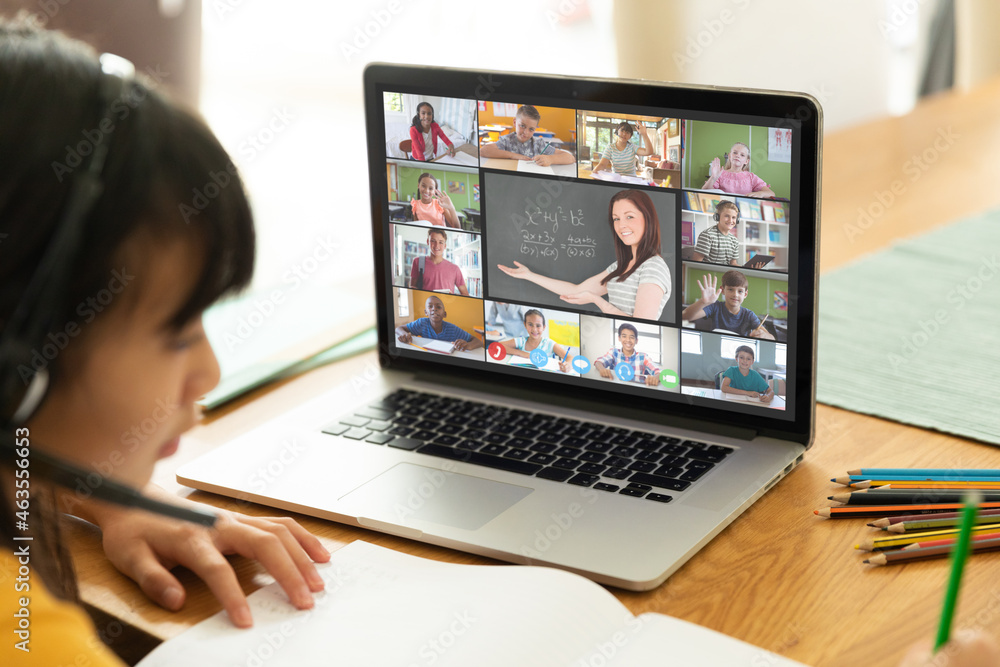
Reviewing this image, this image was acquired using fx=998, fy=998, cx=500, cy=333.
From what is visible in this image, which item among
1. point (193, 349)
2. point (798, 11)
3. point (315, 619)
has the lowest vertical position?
point (315, 619)

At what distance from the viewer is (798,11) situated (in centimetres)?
278

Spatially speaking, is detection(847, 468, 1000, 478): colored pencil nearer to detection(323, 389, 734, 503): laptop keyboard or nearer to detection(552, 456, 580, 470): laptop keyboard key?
detection(323, 389, 734, 503): laptop keyboard

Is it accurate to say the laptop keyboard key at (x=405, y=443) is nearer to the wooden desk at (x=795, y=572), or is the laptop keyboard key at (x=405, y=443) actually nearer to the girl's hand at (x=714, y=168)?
the wooden desk at (x=795, y=572)

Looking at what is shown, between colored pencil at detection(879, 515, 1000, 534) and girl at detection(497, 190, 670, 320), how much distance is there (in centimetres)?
26

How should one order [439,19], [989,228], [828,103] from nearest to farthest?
[989,228] < [439,19] < [828,103]

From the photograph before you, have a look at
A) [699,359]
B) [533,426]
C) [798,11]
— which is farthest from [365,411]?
[798,11]

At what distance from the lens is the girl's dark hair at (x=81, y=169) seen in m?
0.47

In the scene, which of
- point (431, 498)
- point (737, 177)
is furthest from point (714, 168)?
point (431, 498)

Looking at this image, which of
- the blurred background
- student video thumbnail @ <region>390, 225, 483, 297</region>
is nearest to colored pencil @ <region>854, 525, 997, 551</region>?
student video thumbnail @ <region>390, 225, 483, 297</region>

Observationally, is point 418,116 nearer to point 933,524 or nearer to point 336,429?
point 336,429

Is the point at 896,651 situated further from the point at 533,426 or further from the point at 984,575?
the point at 533,426

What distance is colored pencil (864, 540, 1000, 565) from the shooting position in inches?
26.5

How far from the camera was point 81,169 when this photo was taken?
474 millimetres

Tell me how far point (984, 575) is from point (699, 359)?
0.90ft
